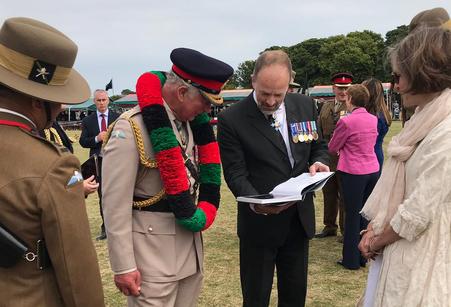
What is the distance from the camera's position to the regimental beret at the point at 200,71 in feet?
7.63

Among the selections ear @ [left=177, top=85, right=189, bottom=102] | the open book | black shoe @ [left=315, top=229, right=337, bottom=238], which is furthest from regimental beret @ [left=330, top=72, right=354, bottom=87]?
ear @ [left=177, top=85, right=189, bottom=102]

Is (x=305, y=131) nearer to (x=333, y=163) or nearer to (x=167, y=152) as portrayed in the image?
(x=167, y=152)

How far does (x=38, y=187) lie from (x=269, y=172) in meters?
1.86

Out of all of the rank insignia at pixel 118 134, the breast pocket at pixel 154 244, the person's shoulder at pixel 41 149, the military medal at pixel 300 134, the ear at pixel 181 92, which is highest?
the ear at pixel 181 92

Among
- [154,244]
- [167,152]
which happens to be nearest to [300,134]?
[167,152]

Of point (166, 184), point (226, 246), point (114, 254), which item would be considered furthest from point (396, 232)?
point (226, 246)

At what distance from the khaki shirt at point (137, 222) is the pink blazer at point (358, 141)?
312 cm

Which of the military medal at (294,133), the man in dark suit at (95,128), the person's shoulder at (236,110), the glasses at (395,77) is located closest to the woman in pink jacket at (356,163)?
the military medal at (294,133)

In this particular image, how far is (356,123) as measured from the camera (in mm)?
5066

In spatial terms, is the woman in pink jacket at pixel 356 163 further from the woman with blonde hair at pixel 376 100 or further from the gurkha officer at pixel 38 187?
the gurkha officer at pixel 38 187

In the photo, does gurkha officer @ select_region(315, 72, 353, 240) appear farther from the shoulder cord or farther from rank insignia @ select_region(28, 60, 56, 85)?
rank insignia @ select_region(28, 60, 56, 85)

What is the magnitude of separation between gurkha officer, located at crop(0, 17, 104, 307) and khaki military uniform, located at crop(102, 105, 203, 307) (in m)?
0.58

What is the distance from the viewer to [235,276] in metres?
4.96

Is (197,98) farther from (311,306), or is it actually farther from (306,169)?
(311,306)
